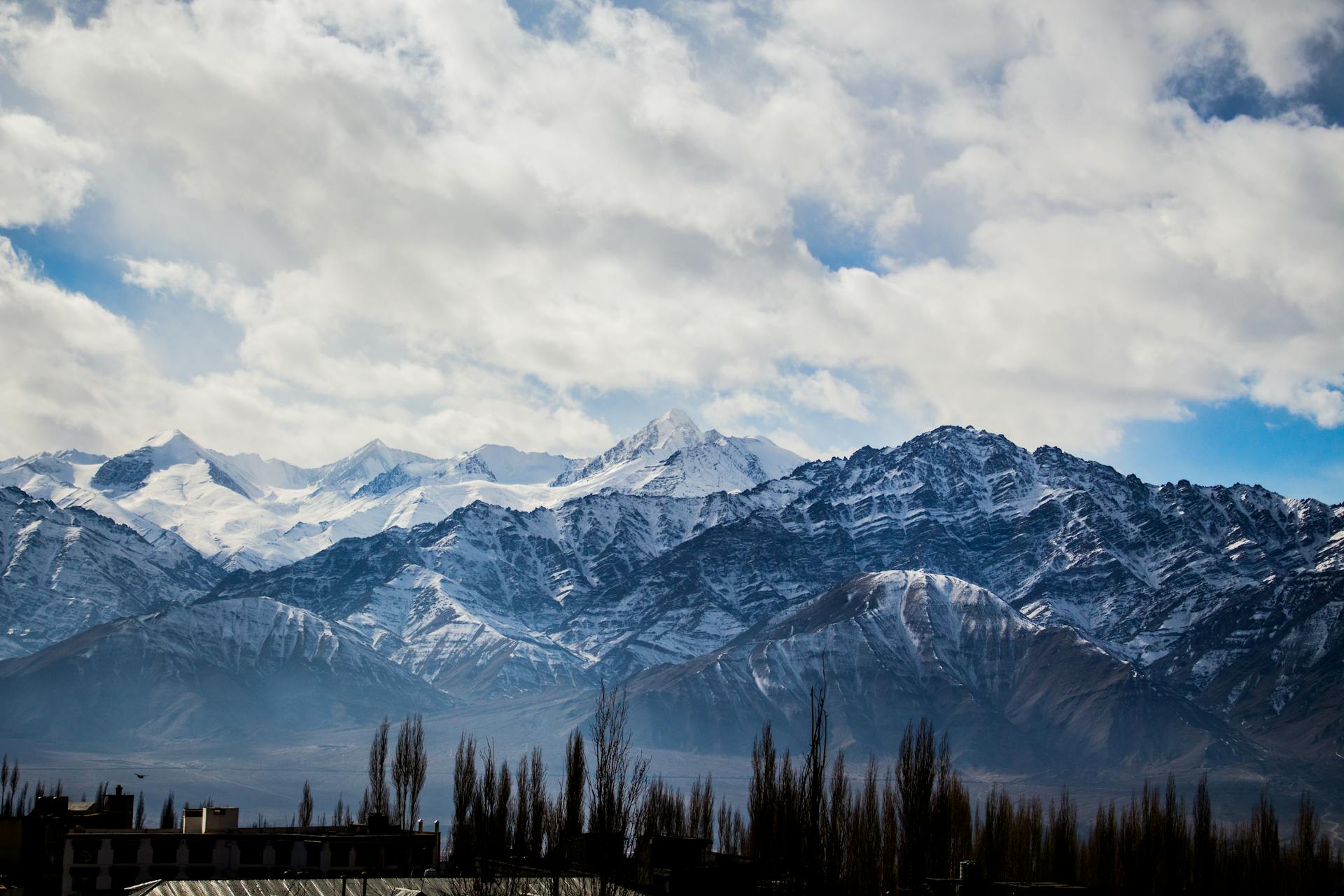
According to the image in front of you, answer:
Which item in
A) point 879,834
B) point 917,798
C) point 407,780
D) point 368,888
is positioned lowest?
point 368,888

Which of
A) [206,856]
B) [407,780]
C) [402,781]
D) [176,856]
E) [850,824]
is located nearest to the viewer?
[176,856]

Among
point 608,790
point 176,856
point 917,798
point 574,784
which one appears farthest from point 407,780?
point 608,790

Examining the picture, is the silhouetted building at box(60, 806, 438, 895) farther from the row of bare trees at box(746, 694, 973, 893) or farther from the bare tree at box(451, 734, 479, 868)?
the row of bare trees at box(746, 694, 973, 893)

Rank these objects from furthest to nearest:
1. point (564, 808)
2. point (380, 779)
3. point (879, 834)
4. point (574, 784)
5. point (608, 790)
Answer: point (380, 779), point (879, 834), point (564, 808), point (574, 784), point (608, 790)

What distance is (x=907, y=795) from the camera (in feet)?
295

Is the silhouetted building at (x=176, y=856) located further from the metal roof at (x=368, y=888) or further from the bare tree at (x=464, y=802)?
the bare tree at (x=464, y=802)

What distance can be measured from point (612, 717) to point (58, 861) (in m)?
45.5

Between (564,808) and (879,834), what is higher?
(564,808)

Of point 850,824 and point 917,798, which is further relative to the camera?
point 850,824

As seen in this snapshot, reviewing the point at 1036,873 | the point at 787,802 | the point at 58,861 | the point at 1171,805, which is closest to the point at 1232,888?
→ the point at 1171,805

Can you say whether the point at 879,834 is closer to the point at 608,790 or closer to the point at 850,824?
the point at 850,824

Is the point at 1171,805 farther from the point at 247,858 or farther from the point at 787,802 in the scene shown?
the point at 247,858

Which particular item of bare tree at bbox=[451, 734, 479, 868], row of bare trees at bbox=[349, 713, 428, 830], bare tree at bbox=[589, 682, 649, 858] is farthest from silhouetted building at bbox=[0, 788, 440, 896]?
bare tree at bbox=[589, 682, 649, 858]

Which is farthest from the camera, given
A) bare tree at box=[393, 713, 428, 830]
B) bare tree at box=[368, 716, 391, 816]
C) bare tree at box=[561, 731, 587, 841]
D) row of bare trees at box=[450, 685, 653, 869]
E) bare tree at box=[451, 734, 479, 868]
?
bare tree at box=[393, 713, 428, 830]
